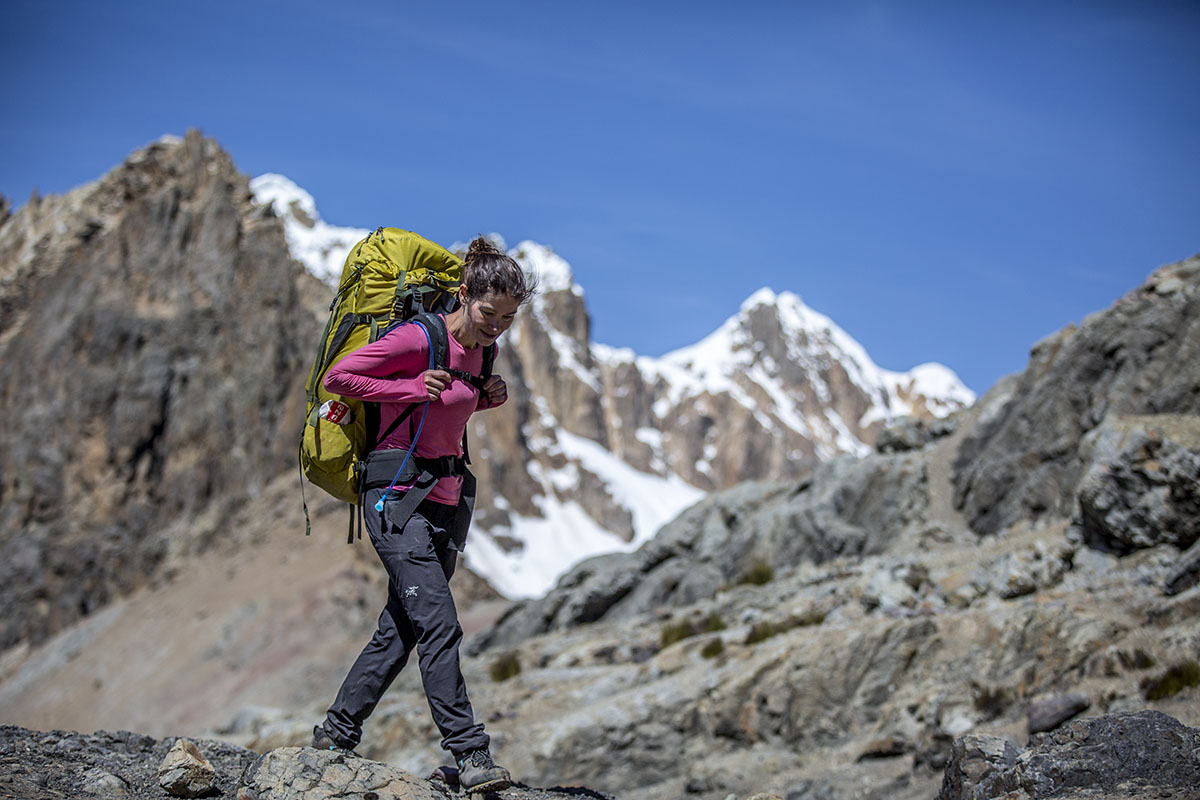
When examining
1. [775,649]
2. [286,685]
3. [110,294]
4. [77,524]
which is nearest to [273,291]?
[110,294]

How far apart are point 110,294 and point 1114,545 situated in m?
Answer: 45.9

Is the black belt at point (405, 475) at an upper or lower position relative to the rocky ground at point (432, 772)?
upper

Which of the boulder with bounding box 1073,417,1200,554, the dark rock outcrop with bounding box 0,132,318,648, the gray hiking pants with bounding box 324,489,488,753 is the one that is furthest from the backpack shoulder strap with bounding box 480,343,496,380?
the dark rock outcrop with bounding box 0,132,318,648

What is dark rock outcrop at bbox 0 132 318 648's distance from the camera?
4353 cm

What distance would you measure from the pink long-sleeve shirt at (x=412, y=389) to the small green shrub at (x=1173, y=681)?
495 cm

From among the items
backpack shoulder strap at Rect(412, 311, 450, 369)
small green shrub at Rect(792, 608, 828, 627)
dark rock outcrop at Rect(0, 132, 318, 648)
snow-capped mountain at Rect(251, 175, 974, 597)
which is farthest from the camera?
snow-capped mountain at Rect(251, 175, 974, 597)

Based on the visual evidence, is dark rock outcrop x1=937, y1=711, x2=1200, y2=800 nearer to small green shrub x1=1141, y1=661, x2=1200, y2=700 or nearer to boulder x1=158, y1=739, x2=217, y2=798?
small green shrub x1=1141, y1=661, x2=1200, y2=700

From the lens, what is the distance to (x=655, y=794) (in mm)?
9312

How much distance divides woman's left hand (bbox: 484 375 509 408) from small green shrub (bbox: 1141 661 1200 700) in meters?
4.89

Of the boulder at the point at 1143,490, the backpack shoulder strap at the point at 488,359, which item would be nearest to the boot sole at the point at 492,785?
the backpack shoulder strap at the point at 488,359

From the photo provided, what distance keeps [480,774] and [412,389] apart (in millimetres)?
1678

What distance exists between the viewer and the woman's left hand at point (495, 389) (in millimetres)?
5086

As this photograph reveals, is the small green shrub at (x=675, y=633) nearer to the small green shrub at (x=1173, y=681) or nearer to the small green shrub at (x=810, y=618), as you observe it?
the small green shrub at (x=810, y=618)

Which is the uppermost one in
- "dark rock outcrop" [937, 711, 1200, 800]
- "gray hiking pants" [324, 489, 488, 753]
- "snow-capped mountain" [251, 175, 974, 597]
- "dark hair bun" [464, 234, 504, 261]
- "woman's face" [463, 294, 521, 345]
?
"snow-capped mountain" [251, 175, 974, 597]
